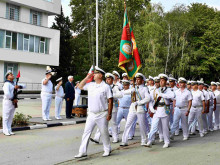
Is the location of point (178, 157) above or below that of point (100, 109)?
below

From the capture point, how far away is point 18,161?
727 centimetres

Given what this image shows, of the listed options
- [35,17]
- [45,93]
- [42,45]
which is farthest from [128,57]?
[35,17]

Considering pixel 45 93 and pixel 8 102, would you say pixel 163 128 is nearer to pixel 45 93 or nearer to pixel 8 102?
pixel 8 102

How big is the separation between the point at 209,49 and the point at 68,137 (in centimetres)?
3886

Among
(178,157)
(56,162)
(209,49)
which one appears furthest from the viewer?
(209,49)

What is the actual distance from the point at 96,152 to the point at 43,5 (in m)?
36.3

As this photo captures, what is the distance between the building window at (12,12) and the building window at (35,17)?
221cm

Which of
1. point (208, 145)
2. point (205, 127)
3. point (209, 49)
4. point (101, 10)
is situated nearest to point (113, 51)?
point (101, 10)

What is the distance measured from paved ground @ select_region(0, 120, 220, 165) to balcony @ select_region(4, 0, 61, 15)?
1238 inches

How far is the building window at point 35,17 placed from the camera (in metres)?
41.9

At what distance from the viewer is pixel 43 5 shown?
41.9 meters

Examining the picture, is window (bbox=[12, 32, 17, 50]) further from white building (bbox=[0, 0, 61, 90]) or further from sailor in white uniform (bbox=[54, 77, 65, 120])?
sailor in white uniform (bbox=[54, 77, 65, 120])

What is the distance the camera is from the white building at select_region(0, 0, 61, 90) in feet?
125

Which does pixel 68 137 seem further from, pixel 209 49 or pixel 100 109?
pixel 209 49
